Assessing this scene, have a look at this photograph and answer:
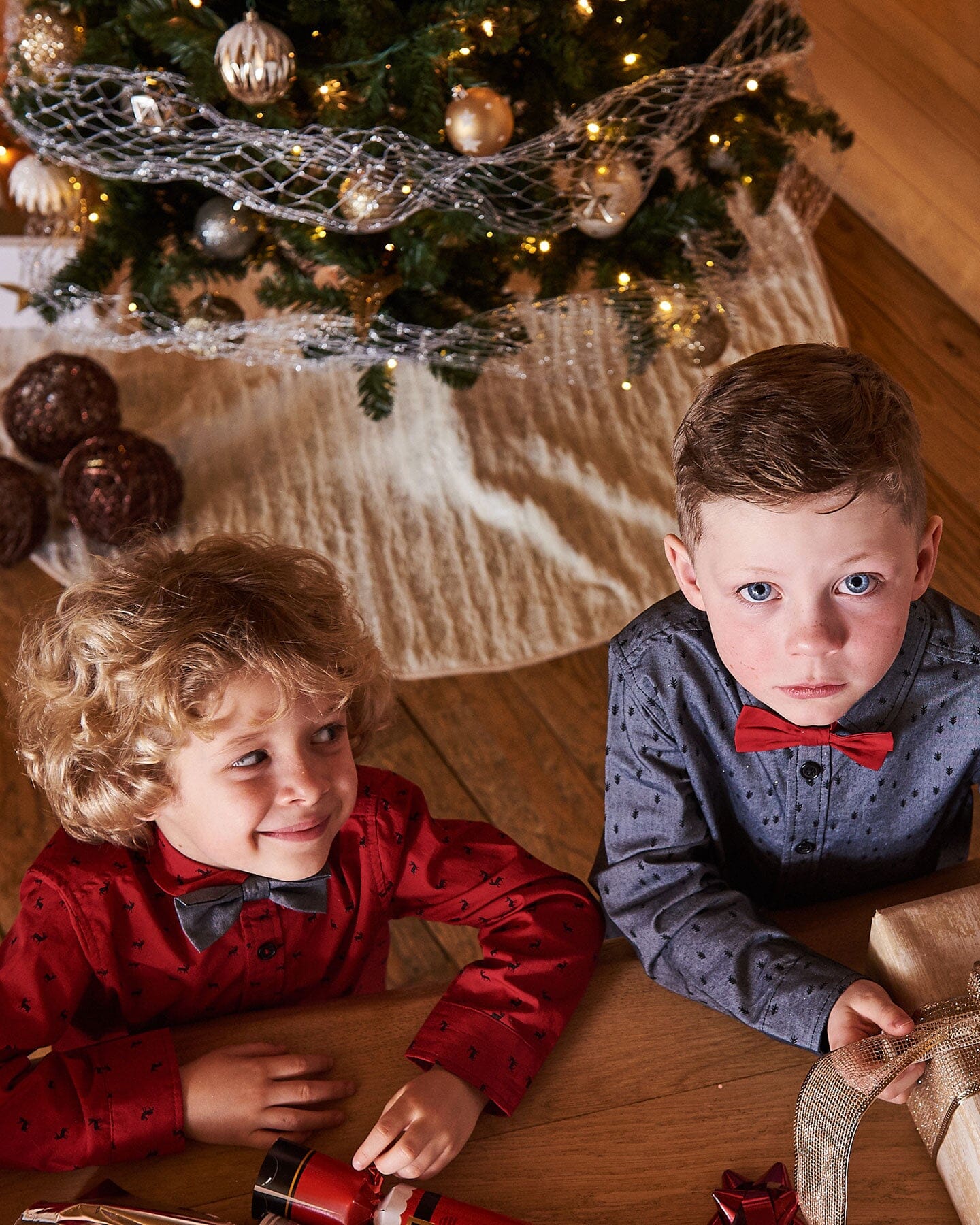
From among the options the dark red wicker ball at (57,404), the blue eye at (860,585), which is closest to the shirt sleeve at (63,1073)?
the blue eye at (860,585)

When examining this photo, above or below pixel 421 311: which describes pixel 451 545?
below

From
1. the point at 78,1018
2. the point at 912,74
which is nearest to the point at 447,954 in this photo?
the point at 78,1018

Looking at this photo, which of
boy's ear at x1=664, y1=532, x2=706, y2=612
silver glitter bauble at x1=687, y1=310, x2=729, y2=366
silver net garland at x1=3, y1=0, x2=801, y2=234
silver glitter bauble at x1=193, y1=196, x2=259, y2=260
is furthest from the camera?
silver glitter bauble at x1=687, y1=310, x2=729, y2=366

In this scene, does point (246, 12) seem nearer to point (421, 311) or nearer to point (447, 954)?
point (421, 311)

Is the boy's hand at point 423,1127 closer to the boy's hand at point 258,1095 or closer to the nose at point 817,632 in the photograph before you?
the boy's hand at point 258,1095

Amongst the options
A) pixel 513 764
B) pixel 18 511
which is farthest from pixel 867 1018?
pixel 18 511

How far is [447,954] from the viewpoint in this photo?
162 cm

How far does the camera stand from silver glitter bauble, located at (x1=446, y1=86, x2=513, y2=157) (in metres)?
1.49

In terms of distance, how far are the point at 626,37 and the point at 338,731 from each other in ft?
3.64

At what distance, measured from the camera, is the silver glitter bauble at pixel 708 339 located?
73.8 inches

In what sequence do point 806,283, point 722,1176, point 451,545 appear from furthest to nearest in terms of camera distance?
1. point 806,283
2. point 451,545
3. point 722,1176

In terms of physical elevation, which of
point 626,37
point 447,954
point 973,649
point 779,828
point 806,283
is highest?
point 626,37

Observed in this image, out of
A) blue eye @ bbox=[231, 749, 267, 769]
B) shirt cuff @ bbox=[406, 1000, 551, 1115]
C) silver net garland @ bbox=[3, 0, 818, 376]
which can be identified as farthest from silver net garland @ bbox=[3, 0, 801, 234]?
shirt cuff @ bbox=[406, 1000, 551, 1115]

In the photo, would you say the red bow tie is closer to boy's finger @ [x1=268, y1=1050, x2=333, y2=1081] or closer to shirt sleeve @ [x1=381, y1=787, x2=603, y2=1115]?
shirt sleeve @ [x1=381, y1=787, x2=603, y2=1115]
